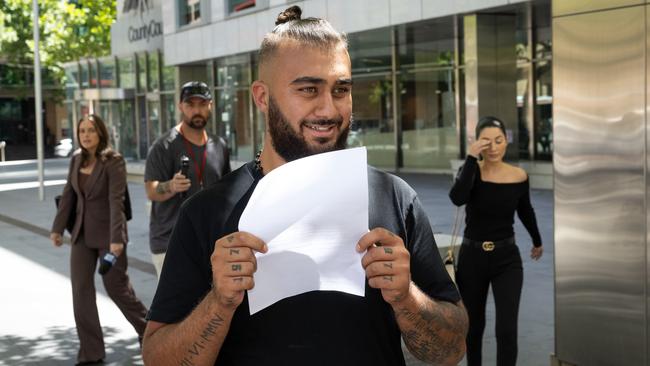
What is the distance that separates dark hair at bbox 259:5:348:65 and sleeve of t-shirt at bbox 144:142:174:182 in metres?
4.22

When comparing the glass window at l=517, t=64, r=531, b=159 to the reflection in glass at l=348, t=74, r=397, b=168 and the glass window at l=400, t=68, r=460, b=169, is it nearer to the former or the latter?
the glass window at l=400, t=68, r=460, b=169

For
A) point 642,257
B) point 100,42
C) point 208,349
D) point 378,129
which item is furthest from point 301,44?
point 100,42

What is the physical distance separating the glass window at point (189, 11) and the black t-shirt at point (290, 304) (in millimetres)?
27629

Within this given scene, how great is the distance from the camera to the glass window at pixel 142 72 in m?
35.2

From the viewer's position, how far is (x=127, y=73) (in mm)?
36688

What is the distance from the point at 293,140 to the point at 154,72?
33320 millimetres

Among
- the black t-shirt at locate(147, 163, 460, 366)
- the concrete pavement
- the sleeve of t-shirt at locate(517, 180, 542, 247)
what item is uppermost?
the black t-shirt at locate(147, 163, 460, 366)

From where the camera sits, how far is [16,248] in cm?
1416

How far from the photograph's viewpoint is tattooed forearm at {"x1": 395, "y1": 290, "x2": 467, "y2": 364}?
2174 millimetres

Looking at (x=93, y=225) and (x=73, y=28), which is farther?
(x=73, y=28)

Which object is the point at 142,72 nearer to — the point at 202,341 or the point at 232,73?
the point at 232,73

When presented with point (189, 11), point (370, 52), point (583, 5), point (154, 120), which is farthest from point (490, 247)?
point (154, 120)

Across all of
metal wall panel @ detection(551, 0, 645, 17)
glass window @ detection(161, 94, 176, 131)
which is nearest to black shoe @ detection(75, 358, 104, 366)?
metal wall panel @ detection(551, 0, 645, 17)

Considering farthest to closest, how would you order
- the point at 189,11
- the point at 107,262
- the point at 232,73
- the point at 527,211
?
the point at 232,73 < the point at 189,11 < the point at 107,262 < the point at 527,211
